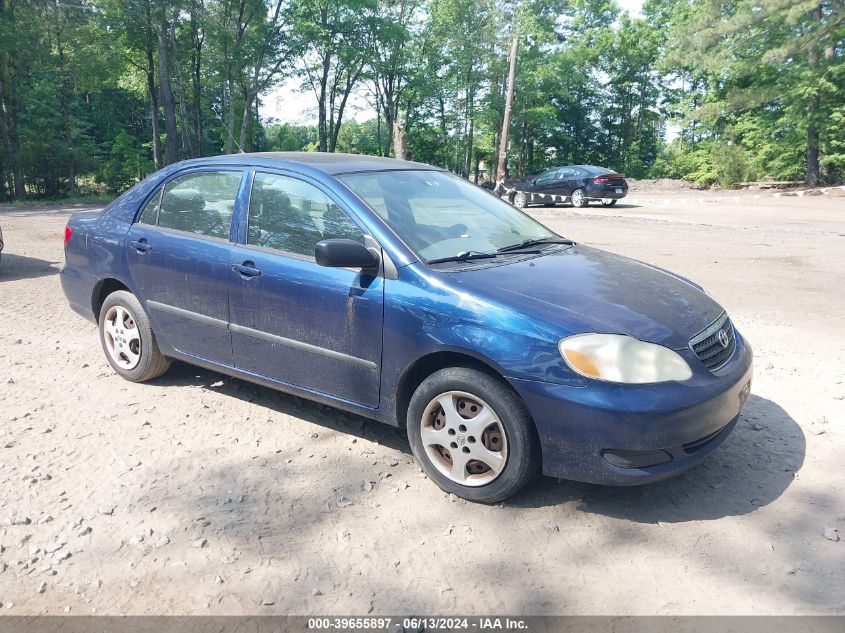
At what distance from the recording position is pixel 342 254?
3.41 meters

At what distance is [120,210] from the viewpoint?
197 inches

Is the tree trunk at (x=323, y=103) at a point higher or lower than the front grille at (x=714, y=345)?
higher

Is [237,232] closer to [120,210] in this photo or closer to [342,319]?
[342,319]

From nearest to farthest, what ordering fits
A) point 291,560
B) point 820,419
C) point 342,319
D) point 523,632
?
point 523,632, point 291,560, point 342,319, point 820,419

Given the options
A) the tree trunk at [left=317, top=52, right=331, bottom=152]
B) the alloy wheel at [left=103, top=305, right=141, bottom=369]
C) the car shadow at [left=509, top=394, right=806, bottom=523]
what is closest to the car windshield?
the car shadow at [left=509, top=394, right=806, bottom=523]

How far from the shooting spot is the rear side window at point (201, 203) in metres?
4.31

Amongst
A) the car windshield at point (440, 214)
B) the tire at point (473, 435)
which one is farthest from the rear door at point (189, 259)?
the tire at point (473, 435)

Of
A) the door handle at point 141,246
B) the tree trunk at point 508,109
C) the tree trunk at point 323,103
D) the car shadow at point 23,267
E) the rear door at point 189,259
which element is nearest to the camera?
the rear door at point 189,259

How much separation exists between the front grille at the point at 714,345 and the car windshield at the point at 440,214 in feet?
4.06

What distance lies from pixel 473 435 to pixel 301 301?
4.20 feet

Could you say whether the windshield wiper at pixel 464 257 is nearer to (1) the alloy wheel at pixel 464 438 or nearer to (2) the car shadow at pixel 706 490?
(1) the alloy wheel at pixel 464 438

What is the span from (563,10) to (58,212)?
124ft

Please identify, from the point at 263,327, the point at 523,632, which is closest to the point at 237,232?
the point at 263,327

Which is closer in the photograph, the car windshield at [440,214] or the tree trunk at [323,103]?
the car windshield at [440,214]
